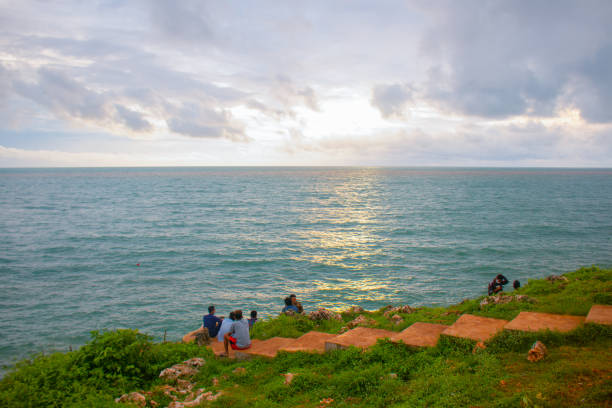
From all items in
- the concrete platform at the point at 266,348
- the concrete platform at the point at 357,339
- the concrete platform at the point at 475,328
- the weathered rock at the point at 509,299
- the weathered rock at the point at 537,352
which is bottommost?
the concrete platform at the point at 266,348

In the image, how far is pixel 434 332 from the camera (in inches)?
408

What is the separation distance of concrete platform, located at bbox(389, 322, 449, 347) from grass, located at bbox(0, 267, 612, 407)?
0.27 metres

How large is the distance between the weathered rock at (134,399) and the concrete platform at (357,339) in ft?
15.7

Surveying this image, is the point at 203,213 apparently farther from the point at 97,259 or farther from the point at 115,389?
the point at 115,389

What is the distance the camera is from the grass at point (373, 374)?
6750 mm

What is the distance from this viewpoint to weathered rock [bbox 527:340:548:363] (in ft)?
25.4

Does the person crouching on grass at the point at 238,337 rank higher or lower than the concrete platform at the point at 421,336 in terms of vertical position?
lower

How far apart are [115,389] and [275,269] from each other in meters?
22.9

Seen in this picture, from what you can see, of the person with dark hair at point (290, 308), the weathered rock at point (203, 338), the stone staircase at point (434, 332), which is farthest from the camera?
the person with dark hair at point (290, 308)

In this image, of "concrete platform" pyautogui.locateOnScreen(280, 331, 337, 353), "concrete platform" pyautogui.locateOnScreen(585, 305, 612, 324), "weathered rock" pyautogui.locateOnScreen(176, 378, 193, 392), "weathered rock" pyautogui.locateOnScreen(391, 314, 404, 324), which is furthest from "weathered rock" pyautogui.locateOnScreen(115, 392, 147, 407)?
"concrete platform" pyautogui.locateOnScreen(585, 305, 612, 324)

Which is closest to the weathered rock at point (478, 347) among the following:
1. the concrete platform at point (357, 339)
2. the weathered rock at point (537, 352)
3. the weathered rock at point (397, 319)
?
the weathered rock at point (537, 352)

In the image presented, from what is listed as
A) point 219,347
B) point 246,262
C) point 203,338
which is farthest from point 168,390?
point 246,262

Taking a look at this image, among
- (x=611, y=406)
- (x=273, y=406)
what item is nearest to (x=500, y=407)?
(x=611, y=406)

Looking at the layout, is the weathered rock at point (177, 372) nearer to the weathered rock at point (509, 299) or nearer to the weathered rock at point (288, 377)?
the weathered rock at point (288, 377)
